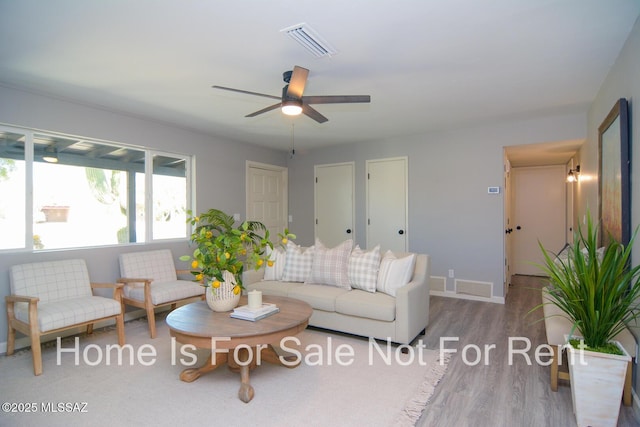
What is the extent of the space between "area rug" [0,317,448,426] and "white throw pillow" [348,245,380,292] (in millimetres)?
552

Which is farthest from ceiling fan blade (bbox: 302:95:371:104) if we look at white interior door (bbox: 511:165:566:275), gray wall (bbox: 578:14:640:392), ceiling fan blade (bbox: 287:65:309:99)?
white interior door (bbox: 511:165:566:275)

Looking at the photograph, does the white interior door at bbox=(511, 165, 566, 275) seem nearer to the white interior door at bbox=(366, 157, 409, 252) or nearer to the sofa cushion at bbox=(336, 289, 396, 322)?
the white interior door at bbox=(366, 157, 409, 252)

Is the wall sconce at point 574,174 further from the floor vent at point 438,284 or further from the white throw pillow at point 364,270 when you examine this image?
the white throw pillow at point 364,270

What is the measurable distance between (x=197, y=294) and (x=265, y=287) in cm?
82

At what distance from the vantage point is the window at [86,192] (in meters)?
3.23

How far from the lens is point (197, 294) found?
3820 millimetres

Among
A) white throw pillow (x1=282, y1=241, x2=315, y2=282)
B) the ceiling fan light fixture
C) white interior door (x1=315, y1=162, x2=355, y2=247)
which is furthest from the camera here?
white interior door (x1=315, y1=162, x2=355, y2=247)

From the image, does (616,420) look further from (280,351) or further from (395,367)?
(280,351)

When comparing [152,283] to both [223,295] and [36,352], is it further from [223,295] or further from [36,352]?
[223,295]

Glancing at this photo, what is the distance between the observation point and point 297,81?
238 cm

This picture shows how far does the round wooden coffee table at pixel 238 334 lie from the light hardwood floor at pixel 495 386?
3.41 feet

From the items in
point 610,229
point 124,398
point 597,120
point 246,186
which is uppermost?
point 597,120

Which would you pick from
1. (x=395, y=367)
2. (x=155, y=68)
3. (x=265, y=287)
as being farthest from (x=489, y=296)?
(x=155, y=68)

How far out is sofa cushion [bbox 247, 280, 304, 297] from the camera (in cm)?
353
